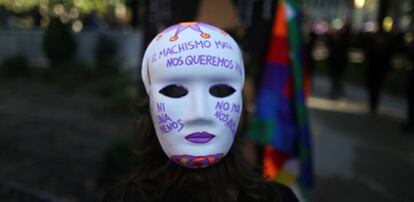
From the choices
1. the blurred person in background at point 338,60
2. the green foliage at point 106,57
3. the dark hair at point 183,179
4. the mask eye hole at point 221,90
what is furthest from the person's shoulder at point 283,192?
the blurred person in background at point 338,60

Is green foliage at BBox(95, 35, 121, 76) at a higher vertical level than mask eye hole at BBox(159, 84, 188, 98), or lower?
lower

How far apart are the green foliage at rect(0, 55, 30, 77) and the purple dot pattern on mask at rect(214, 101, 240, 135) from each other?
10.7 metres

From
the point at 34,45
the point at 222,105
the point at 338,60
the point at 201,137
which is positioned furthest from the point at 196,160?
the point at 34,45

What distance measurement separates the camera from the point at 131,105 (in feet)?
6.83

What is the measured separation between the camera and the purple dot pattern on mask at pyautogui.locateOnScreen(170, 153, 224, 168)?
1.67 meters

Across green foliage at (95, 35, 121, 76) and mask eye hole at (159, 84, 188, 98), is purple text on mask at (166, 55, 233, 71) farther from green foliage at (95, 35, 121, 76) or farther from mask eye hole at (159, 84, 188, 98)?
green foliage at (95, 35, 121, 76)

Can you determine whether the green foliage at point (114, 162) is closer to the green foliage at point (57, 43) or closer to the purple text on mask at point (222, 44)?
the purple text on mask at point (222, 44)

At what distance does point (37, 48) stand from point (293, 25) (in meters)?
10.4

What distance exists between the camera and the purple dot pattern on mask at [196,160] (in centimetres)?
167

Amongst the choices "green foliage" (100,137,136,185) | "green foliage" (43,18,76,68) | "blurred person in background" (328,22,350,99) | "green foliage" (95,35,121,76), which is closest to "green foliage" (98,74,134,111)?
"green foliage" (95,35,121,76)

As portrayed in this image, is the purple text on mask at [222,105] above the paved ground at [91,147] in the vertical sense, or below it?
above

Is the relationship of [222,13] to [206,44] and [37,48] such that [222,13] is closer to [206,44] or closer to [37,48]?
[206,44]

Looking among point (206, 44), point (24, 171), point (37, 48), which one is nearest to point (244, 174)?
point (206, 44)

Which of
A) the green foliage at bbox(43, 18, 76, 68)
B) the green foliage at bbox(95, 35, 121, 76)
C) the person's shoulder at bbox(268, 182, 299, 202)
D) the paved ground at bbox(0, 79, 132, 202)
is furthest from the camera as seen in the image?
the green foliage at bbox(43, 18, 76, 68)
